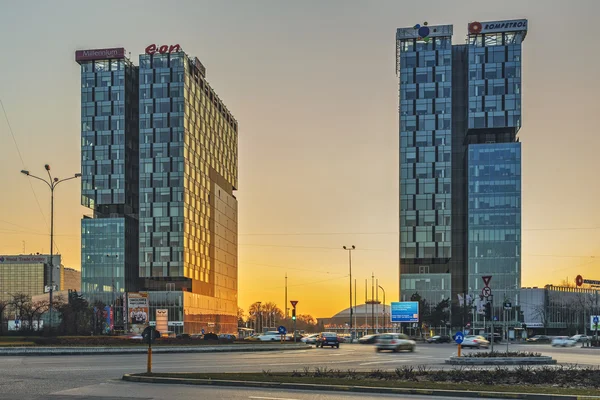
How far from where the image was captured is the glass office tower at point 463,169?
13025 centimetres

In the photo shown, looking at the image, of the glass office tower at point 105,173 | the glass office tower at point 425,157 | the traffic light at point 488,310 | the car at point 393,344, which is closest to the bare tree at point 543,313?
the glass office tower at point 425,157

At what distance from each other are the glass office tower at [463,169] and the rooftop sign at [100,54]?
5378 cm

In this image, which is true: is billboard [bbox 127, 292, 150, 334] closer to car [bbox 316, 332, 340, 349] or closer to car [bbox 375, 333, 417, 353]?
car [bbox 316, 332, 340, 349]

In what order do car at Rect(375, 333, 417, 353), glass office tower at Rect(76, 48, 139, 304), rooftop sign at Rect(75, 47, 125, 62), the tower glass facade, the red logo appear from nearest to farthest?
car at Rect(375, 333, 417, 353), the tower glass facade, the red logo, glass office tower at Rect(76, 48, 139, 304), rooftop sign at Rect(75, 47, 125, 62)

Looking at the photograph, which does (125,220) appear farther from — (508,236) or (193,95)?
(508,236)

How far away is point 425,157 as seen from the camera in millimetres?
136375

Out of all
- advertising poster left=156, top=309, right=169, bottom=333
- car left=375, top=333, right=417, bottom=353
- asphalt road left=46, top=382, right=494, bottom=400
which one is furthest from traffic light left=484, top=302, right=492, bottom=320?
advertising poster left=156, top=309, right=169, bottom=333

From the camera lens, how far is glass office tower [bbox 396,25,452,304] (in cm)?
13462

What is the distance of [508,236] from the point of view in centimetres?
12962

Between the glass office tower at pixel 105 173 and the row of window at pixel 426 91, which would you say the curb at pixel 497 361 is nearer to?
the row of window at pixel 426 91

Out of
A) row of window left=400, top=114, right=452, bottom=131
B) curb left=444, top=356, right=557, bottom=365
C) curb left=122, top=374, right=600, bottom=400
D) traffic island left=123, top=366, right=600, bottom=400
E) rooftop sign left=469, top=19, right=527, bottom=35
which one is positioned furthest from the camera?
row of window left=400, top=114, right=452, bottom=131

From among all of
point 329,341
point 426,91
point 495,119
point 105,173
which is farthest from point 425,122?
point 329,341

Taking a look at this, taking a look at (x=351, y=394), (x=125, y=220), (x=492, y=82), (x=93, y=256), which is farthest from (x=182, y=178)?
(x=351, y=394)

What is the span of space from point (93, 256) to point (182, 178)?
22825 mm
